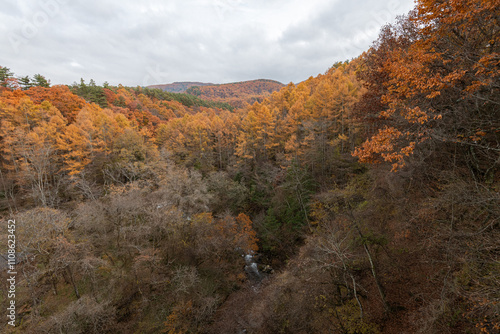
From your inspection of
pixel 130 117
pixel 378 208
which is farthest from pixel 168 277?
pixel 130 117

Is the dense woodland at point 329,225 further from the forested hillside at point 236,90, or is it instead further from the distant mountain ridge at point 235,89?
the distant mountain ridge at point 235,89

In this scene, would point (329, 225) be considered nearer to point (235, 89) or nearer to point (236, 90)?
point (236, 90)

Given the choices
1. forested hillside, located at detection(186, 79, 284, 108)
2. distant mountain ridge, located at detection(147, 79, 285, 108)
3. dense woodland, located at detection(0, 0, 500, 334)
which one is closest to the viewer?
dense woodland, located at detection(0, 0, 500, 334)

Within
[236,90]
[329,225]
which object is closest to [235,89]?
[236,90]

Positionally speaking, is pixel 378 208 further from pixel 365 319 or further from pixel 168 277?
pixel 168 277

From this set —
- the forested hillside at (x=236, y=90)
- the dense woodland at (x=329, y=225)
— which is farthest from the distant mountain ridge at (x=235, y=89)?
the dense woodland at (x=329, y=225)

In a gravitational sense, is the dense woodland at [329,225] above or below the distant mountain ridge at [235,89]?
below

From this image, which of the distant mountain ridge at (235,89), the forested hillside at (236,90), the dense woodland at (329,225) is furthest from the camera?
the forested hillside at (236,90)

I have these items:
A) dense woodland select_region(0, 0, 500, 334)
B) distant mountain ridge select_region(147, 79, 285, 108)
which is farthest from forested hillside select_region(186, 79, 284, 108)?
dense woodland select_region(0, 0, 500, 334)

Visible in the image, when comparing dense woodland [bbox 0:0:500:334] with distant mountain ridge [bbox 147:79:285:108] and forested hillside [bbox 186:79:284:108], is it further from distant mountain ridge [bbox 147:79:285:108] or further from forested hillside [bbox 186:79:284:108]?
distant mountain ridge [bbox 147:79:285:108]
